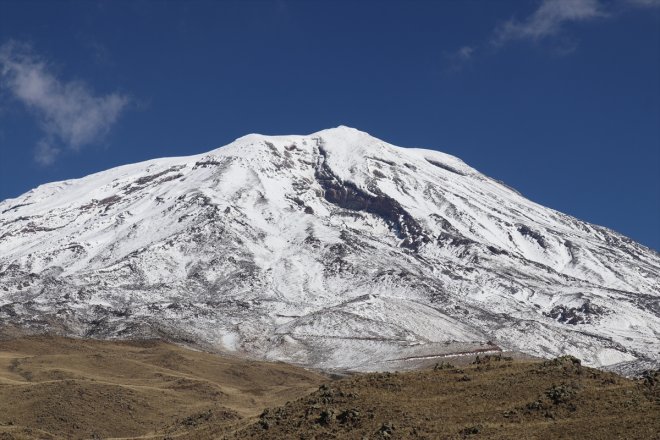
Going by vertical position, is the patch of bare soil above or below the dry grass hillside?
below

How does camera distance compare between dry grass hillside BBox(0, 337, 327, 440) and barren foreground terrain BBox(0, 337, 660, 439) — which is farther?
dry grass hillside BBox(0, 337, 327, 440)

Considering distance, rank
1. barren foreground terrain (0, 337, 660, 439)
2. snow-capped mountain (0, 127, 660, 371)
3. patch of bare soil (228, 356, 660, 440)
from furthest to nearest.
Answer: snow-capped mountain (0, 127, 660, 371), barren foreground terrain (0, 337, 660, 439), patch of bare soil (228, 356, 660, 440)

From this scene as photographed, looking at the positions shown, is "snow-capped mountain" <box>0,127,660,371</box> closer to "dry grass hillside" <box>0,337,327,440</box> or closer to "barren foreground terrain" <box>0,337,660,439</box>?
"dry grass hillside" <box>0,337,327,440</box>

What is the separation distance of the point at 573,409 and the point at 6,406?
41.6 meters

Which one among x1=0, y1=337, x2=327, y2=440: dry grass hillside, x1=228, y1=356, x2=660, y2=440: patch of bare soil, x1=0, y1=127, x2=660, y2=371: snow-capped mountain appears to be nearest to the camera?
x1=228, y1=356, x2=660, y2=440: patch of bare soil

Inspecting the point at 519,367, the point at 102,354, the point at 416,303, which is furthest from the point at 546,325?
the point at 519,367

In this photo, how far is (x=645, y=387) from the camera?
1259 inches

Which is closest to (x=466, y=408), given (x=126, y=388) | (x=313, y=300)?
(x=126, y=388)

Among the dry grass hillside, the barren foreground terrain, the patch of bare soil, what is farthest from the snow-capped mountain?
the patch of bare soil

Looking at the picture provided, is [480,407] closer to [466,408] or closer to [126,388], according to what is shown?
[466,408]

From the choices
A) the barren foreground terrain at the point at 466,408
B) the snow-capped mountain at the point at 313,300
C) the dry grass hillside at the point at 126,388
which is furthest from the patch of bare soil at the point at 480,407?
the snow-capped mountain at the point at 313,300

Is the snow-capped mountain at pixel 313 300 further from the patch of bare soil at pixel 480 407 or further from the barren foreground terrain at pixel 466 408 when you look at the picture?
the patch of bare soil at pixel 480 407

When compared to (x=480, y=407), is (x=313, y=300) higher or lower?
higher

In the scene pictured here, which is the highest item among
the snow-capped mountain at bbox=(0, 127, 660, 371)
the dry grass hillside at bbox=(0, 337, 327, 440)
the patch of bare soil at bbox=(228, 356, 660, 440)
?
the snow-capped mountain at bbox=(0, 127, 660, 371)
